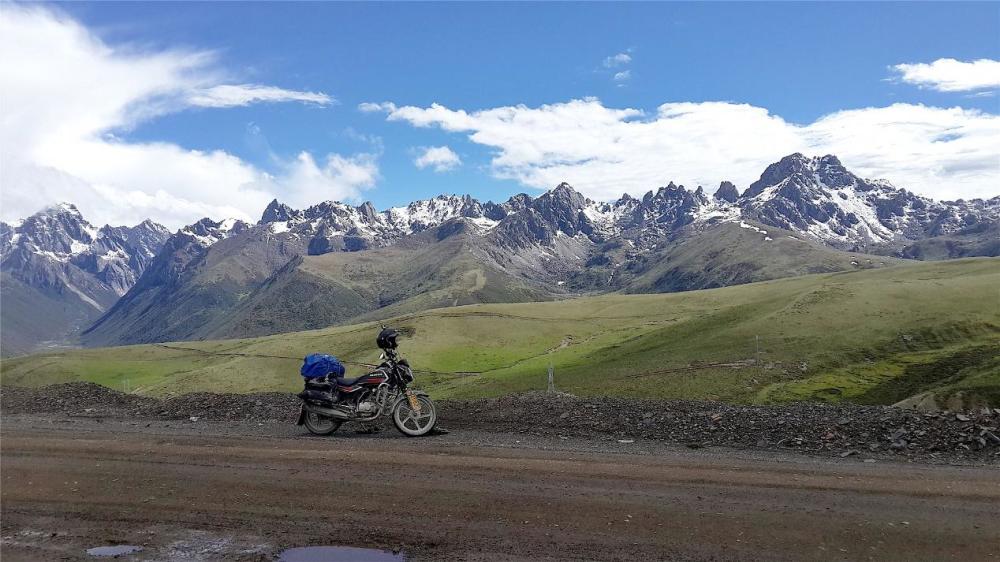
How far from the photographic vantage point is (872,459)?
15.3 meters

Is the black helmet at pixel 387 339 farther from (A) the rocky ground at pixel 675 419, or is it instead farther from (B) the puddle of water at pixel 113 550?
(B) the puddle of water at pixel 113 550

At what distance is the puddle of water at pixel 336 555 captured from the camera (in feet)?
32.1

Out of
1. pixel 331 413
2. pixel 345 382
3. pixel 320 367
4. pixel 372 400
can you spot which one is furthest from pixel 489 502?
pixel 320 367

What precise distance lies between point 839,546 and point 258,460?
12.6 metres

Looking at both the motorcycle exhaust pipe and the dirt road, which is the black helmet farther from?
the dirt road

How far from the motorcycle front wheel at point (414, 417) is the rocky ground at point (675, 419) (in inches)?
43.1

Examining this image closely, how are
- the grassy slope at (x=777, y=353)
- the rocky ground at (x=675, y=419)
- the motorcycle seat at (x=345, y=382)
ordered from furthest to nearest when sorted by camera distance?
the grassy slope at (x=777, y=353), the motorcycle seat at (x=345, y=382), the rocky ground at (x=675, y=419)

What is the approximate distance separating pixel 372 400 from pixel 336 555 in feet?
31.0

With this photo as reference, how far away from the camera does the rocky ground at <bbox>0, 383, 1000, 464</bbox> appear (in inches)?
636

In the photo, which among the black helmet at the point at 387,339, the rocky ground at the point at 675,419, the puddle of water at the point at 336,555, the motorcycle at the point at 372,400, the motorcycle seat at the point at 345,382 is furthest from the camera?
the black helmet at the point at 387,339

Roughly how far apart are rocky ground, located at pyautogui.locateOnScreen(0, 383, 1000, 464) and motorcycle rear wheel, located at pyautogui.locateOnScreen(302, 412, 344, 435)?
2.14m

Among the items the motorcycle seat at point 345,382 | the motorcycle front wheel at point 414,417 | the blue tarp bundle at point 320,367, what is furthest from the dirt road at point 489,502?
the blue tarp bundle at point 320,367

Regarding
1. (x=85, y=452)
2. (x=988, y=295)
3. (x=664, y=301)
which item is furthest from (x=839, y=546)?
(x=664, y=301)

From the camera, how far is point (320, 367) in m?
19.7
